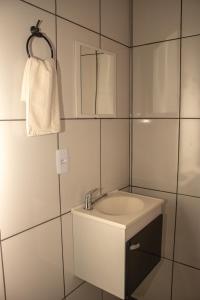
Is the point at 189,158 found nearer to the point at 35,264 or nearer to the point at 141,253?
the point at 141,253

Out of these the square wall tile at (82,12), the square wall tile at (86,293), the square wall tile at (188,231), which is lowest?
the square wall tile at (86,293)

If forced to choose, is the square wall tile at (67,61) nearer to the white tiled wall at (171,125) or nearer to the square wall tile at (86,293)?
the white tiled wall at (171,125)

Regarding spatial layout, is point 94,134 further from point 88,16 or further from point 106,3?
point 106,3

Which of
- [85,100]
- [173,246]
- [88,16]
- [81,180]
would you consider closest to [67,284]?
[81,180]

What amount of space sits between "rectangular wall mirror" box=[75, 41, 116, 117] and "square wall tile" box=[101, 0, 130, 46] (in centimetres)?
14

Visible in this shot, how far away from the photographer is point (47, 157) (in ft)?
3.72

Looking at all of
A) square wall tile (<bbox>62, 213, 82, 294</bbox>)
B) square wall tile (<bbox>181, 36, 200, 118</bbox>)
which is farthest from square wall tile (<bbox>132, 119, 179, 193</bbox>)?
square wall tile (<bbox>62, 213, 82, 294</bbox>)

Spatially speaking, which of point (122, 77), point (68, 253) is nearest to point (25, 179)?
point (68, 253)

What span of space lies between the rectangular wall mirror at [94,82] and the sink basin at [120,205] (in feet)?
1.68

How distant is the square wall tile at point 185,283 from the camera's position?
160 cm

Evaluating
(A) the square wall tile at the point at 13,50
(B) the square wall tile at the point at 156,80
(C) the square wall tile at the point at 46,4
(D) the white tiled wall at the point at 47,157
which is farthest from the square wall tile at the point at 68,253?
(C) the square wall tile at the point at 46,4

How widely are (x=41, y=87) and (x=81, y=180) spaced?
1.79 ft

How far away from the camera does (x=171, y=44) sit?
1.51 m

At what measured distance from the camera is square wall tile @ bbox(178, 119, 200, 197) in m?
1.49
